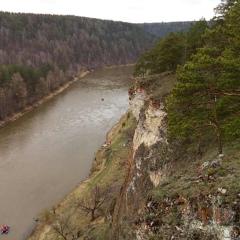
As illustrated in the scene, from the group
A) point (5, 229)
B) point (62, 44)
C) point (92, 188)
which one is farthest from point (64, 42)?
point (5, 229)

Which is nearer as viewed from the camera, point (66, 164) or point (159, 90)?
point (159, 90)

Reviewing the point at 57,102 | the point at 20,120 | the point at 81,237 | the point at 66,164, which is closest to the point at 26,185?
the point at 66,164

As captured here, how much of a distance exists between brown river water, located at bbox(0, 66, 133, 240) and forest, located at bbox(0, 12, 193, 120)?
13026 millimetres

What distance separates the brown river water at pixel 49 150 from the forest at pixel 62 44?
1303 cm

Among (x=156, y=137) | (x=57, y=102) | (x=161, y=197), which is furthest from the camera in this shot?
(x=57, y=102)

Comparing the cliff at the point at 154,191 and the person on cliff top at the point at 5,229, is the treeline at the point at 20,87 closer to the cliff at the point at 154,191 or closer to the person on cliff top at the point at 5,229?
the cliff at the point at 154,191

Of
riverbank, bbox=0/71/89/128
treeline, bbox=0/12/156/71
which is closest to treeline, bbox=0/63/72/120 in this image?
riverbank, bbox=0/71/89/128

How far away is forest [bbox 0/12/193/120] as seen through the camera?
98.4m

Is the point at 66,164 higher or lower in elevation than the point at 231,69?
lower

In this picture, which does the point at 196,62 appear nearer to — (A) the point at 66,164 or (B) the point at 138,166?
(B) the point at 138,166

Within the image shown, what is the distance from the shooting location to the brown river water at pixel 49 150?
96.0 feet

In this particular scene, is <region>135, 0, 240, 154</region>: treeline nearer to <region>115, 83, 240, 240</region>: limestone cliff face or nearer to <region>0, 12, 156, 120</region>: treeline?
<region>115, 83, 240, 240</region>: limestone cliff face

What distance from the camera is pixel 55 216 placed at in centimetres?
2620

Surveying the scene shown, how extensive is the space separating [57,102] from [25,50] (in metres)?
58.2
